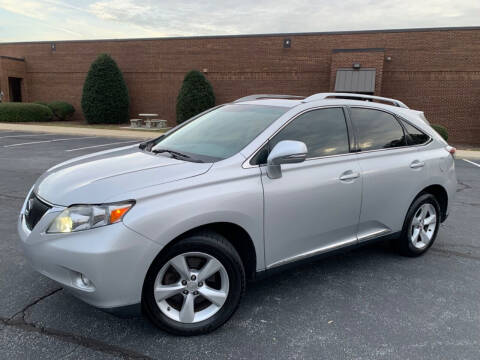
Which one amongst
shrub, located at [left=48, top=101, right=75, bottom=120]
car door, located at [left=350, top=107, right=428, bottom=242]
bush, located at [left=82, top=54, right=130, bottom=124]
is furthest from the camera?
shrub, located at [left=48, top=101, right=75, bottom=120]

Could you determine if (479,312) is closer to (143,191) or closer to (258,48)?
(143,191)

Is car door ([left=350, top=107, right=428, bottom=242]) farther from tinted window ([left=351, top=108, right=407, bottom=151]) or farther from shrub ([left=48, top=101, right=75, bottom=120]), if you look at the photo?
shrub ([left=48, top=101, right=75, bottom=120])

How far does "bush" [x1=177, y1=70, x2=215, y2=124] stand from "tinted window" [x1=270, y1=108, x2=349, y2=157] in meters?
18.6

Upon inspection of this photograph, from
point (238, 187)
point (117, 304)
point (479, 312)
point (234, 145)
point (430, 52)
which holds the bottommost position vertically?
point (479, 312)

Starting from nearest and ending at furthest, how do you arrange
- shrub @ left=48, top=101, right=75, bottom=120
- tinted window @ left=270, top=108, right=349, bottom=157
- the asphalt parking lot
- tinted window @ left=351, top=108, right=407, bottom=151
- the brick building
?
the asphalt parking lot → tinted window @ left=270, top=108, right=349, bottom=157 → tinted window @ left=351, top=108, right=407, bottom=151 → the brick building → shrub @ left=48, top=101, right=75, bottom=120

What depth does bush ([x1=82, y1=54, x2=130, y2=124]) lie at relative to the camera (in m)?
23.5

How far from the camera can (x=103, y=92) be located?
2355 cm

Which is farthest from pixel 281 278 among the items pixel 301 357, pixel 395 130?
pixel 395 130

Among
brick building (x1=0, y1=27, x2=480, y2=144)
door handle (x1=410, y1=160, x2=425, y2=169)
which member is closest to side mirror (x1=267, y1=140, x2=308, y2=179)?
door handle (x1=410, y1=160, x2=425, y2=169)

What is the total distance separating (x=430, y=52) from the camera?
65.7ft

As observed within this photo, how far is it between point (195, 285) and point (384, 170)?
7.00 ft

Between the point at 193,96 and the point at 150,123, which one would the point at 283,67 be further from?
the point at 150,123

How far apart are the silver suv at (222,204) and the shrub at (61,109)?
24.7m

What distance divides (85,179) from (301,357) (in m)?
1.91
